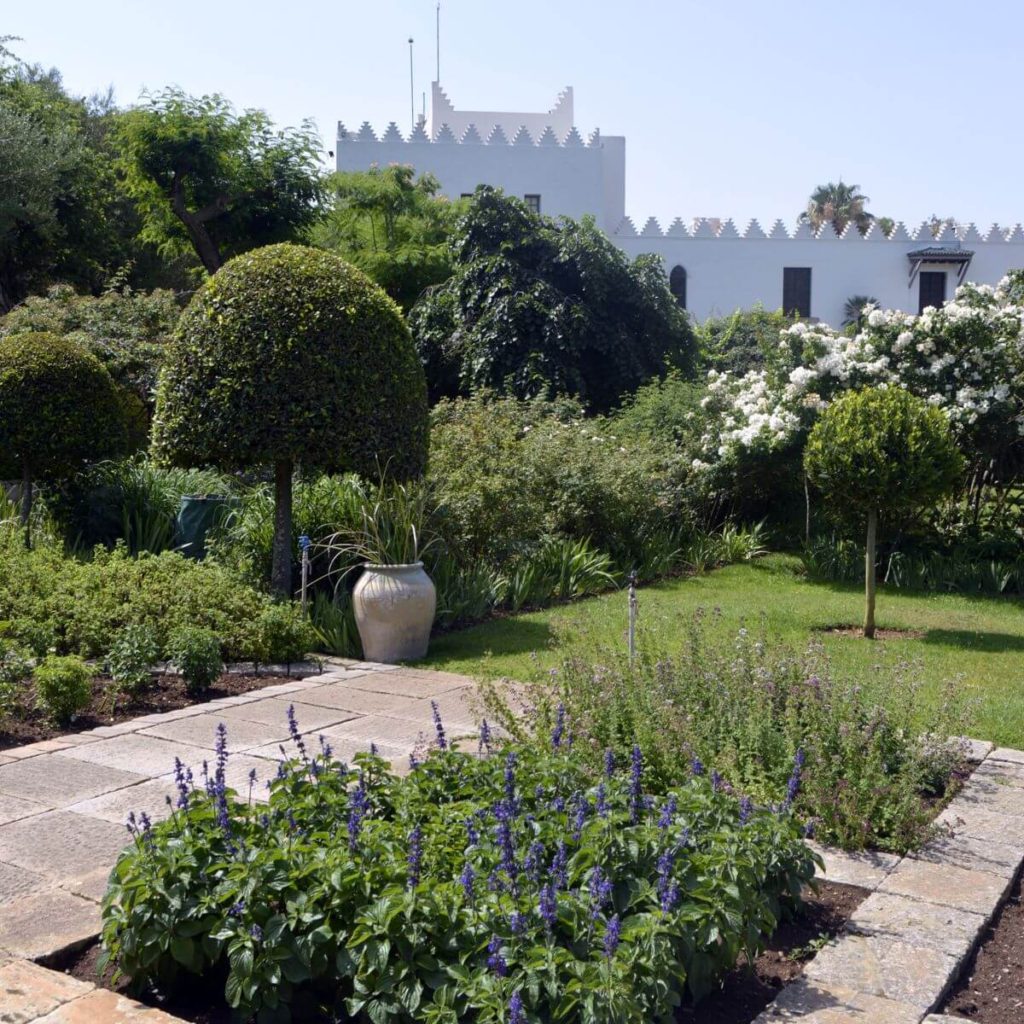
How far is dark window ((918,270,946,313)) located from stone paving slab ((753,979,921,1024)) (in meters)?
37.0

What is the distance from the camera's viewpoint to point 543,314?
1688 centimetres

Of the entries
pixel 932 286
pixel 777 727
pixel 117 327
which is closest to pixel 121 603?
pixel 777 727

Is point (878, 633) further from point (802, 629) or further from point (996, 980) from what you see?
point (996, 980)

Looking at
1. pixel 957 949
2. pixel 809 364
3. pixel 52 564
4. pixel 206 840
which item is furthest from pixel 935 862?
pixel 809 364

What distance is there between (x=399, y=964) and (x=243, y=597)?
5.38 meters

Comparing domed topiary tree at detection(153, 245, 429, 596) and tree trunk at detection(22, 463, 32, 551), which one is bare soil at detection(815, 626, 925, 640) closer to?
A: domed topiary tree at detection(153, 245, 429, 596)

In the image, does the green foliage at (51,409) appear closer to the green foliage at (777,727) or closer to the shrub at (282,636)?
the shrub at (282,636)

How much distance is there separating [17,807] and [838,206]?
60.6 m

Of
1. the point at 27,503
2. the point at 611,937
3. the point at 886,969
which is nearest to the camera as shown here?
the point at 611,937

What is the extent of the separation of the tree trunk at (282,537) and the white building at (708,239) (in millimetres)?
26452

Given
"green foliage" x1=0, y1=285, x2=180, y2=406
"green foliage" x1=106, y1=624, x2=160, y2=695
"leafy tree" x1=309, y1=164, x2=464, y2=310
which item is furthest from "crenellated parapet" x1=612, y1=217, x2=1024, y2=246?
"green foliage" x1=106, y1=624, x2=160, y2=695

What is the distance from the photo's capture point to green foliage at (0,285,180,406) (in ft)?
45.8

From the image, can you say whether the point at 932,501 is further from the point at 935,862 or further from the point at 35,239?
the point at 35,239

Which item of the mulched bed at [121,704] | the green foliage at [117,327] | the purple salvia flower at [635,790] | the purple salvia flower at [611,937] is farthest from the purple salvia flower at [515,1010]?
the green foliage at [117,327]
